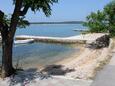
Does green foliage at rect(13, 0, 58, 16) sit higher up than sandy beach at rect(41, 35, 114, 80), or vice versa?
green foliage at rect(13, 0, 58, 16)

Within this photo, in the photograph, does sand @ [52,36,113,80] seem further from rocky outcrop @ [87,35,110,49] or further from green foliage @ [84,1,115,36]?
green foliage @ [84,1,115,36]

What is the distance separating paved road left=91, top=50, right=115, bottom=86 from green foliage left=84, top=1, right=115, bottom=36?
19.2 metres

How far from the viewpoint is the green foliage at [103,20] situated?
101ft

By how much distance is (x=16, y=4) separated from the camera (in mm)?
10703

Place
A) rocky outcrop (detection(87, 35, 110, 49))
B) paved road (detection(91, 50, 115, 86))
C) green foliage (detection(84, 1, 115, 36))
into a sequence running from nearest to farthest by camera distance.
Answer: paved road (detection(91, 50, 115, 86)), rocky outcrop (detection(87, 35, 110, 49)), green foliage (detection(84, 1, 115, 36))

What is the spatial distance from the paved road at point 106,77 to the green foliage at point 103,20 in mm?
19210

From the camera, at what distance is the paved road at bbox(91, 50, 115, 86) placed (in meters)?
9.24

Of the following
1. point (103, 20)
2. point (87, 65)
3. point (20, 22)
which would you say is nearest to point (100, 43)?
point (103, 20)

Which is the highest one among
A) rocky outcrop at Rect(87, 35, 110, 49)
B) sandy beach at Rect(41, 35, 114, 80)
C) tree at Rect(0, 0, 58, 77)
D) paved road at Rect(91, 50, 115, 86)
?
tree at Rect(0, 0, 58, 77)

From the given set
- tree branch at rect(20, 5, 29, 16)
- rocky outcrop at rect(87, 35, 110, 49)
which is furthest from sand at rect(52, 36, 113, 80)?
rocky outcrop at rect(87, 35, 110, 49)

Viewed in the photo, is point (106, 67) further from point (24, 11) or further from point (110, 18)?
point (110, 18)

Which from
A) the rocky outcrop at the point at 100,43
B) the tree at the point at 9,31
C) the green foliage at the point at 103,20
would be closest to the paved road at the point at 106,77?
the tree at the point at 9,31

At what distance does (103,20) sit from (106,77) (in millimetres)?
23409

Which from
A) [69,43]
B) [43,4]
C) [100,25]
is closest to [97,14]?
[100,25]
